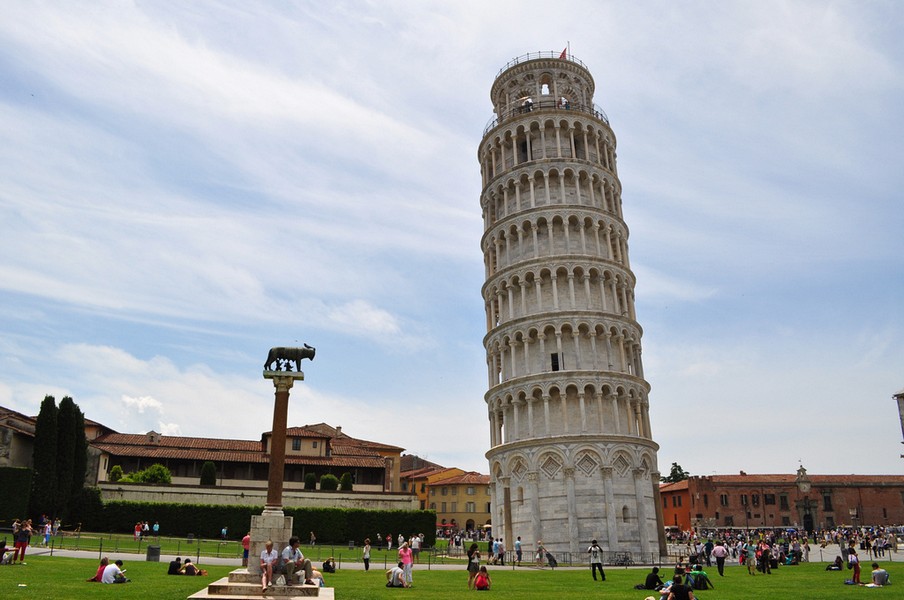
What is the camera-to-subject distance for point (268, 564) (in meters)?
19.1

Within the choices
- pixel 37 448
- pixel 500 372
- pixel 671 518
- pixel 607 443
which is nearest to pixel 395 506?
pixel 500 372

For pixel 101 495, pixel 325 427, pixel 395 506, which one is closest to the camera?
pixel 101 495

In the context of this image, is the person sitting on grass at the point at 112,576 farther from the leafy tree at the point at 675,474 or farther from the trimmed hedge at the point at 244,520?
the leafy tree at the point at 675,474

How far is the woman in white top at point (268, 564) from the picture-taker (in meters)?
18.8

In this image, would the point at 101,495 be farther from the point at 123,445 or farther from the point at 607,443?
the point at 607,443

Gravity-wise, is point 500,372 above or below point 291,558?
above

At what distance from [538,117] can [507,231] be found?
995 centimetres

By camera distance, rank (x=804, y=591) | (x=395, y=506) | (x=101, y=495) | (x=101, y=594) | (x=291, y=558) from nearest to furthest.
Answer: (x=101, y=594)
(x=291, y=558)
(x=804, y=591)
(x=101, y=495)
(x=395, y=506)

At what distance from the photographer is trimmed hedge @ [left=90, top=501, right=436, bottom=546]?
53.2 m

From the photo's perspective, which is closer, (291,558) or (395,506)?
(291,558)

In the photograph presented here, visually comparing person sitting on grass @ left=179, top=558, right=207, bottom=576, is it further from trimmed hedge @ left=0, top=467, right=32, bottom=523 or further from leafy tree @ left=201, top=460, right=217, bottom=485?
leafy tree @ left=201, top=460, right=217, bottom=485

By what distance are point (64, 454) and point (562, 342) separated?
37.1 metres

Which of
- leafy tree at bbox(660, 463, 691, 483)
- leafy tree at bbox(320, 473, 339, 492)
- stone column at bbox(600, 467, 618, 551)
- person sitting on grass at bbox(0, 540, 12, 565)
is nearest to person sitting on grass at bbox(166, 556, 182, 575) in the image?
person sitting on grass at bbox(0, 540, 12, 565)

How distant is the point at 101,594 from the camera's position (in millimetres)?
17656
